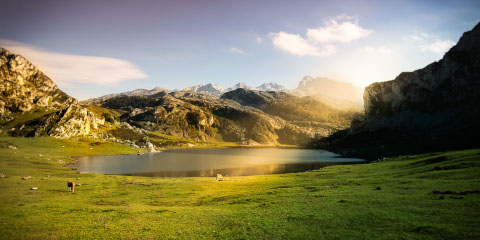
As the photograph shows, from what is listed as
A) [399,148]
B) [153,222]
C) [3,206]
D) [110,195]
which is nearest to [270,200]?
[153,222]

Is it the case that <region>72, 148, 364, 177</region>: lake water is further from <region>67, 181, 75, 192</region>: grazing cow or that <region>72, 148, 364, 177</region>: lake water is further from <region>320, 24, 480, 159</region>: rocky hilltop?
<region>320, 24, 480, 159</region>: rocky hilltop

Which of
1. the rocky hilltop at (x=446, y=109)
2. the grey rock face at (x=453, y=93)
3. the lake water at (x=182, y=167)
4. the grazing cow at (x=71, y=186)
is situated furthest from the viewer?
the grey rock face at (x=453, y=93)

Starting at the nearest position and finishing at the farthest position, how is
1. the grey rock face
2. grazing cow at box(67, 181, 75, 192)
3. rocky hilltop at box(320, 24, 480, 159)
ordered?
grazing cow at box(67, 181, 75, 192) < rocky hilltop at box(320, 24, 480, 159) < the grey rock face

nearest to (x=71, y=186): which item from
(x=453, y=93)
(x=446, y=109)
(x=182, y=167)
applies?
(x=182, y=167)

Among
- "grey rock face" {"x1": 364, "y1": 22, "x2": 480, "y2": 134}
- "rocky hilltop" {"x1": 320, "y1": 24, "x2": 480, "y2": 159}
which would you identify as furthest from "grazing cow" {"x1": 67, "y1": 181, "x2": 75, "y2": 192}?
"grey rock face" {"x1": 364, "y1": 22, "x2": 480, "y2": 134}

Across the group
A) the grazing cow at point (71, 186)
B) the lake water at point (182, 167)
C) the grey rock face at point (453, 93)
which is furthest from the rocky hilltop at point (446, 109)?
the grazing cow at point (71, 186)

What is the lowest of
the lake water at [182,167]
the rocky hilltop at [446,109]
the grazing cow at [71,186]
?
the lake water at [182,167]

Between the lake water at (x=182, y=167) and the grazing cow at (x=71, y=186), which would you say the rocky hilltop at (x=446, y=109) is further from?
the grazing cow at (x=71, y=186)

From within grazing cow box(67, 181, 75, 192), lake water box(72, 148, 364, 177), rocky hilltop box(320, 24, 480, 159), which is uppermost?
rocky hilltop box(320, 24, 480, 159)

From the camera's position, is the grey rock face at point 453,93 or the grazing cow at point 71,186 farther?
the grey rock face at point 453,93

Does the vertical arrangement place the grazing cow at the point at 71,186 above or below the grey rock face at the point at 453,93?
below

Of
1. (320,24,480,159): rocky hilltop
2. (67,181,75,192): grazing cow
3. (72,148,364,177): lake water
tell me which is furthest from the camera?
(320,24,480,159): rocky hilltop

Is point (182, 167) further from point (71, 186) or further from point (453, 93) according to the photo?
point (453, 93)

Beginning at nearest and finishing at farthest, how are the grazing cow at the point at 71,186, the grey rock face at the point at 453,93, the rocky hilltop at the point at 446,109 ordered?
1. the grazing cow at the point at 71,186
2. the rocky hilltop at the point at 446,109
3. the grey rock face at the point at 453,93
